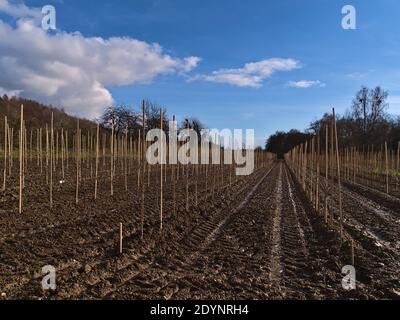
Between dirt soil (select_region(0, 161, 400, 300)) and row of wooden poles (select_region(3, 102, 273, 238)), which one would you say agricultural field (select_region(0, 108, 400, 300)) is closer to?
dirt soil (select_region(0, 161, 400, 300))

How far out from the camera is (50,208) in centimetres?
807

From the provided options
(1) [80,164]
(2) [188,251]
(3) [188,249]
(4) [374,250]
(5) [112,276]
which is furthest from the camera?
(1) [80,164]

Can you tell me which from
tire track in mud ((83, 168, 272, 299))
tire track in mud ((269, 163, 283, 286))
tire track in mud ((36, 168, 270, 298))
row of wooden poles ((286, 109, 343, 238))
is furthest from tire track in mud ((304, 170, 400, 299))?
tire track in mud ((36, 168, 270, 298))

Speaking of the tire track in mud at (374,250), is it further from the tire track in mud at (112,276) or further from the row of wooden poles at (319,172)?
the tire track in mud at (112,276)

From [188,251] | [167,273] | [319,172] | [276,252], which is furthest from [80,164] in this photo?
[167,273]

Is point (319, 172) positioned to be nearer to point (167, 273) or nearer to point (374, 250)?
point (374, 250)

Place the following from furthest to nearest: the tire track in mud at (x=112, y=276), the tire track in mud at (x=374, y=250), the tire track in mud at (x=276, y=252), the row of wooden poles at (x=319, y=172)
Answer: the row of wooden poles at (x=319, y=172) → the tire track in mud at (x=276, y=252) → the tire track in mud at (x=374, y=250) → the tire track in mud at (x=112, y=276)

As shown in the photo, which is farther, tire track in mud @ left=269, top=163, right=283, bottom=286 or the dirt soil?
tire track in mud @ left=269, top=163, right=283, bottom=286

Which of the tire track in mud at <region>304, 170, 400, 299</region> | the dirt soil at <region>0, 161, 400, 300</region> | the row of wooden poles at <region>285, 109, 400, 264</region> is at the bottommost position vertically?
the tire track in mud at <region>304, 170, 400, 299</region>

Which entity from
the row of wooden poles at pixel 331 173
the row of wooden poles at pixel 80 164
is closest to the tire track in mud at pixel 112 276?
the row of wooden poles at pixel 80 164

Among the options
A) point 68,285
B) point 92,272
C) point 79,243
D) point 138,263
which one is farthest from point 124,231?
point 68,285

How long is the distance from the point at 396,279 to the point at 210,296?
237 centimetres

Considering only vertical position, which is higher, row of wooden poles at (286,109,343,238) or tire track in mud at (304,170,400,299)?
row of wooden poles at (286,109,343,238)
